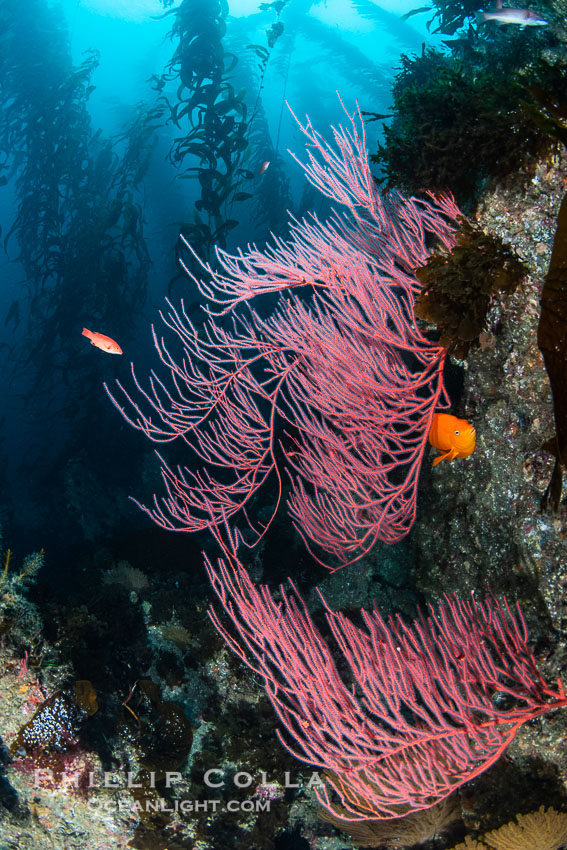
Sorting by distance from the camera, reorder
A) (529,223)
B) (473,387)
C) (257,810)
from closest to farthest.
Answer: (529,223), (473,387), (257,810)

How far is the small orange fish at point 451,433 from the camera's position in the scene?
2297 mm

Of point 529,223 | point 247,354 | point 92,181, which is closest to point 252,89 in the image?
point 92,181

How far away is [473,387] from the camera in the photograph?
3.08m

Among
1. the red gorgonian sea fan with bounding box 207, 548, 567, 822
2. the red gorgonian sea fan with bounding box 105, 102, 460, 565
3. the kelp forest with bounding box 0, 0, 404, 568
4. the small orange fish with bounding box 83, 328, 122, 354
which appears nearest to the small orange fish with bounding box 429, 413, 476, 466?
the red gorgonian sea fan with bounding box 105, 102, 460, 565

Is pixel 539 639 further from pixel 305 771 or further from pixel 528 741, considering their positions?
pixel 305 771

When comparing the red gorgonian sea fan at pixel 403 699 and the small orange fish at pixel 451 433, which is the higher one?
the small orange fish at pixel 451 433

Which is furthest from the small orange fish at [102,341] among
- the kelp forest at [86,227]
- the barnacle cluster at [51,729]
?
the kelp forest at [86,227]

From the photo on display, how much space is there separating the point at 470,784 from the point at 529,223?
4.02 metres

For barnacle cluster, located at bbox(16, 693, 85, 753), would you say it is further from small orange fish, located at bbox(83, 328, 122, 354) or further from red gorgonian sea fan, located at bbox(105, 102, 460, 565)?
small orange fish, located at bbox(83, 328, 122, 354)

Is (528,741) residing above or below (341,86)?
below

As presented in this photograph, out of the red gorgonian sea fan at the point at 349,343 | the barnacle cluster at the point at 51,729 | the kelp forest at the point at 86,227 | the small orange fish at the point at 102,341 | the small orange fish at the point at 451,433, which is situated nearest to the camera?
the small orange fish at the point at 451,433

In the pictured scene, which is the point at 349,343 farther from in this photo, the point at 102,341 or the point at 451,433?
the point at 102,341

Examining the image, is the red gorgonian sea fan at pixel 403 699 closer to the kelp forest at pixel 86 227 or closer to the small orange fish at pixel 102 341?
the small orange fish at pixel 102 341

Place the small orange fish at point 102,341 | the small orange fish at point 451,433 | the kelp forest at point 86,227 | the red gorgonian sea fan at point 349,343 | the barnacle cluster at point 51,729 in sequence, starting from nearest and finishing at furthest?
the small orange fish at point 451,433
the red gorgonian sea fan at point 349,343
the barnacle cluster at point 51,729
the small orange fish at point 102,341
the kelp forest at point 86,227
